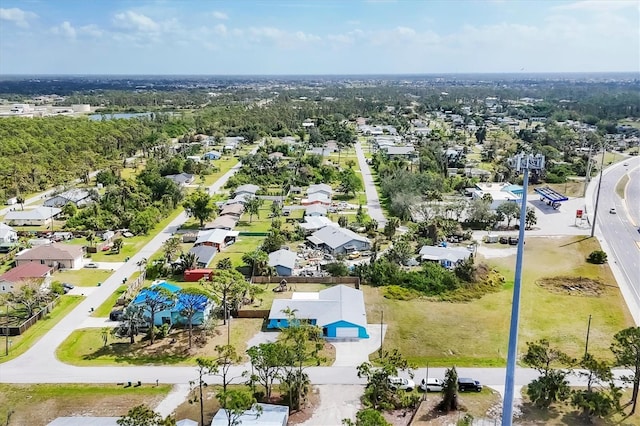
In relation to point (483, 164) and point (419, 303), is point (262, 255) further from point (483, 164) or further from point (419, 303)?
point (483, 164)

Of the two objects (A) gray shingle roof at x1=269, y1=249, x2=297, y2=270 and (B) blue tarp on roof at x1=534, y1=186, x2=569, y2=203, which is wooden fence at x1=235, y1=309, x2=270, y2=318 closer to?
(A) gray shingle roof at x1=269, y1=249, x2=297, y2=270

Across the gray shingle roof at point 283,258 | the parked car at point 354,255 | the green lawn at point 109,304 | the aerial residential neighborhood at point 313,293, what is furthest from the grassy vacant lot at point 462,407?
the green lawn at point 109,304

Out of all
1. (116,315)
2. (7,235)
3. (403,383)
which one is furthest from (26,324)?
(403,383)

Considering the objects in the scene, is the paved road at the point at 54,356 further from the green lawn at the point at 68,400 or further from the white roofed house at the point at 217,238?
the white roofed house at the point at 217,238

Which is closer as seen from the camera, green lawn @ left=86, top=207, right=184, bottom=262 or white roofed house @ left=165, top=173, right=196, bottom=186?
green lawn @ left=86, top=207, right=184, bottom=262

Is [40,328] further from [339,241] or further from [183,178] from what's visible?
[183,178]

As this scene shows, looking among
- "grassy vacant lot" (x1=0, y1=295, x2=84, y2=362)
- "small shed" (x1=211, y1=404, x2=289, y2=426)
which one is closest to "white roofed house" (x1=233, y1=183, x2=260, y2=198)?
"grassy vacant lot" (x1=0, y1=295, x2=84, y2=362)
